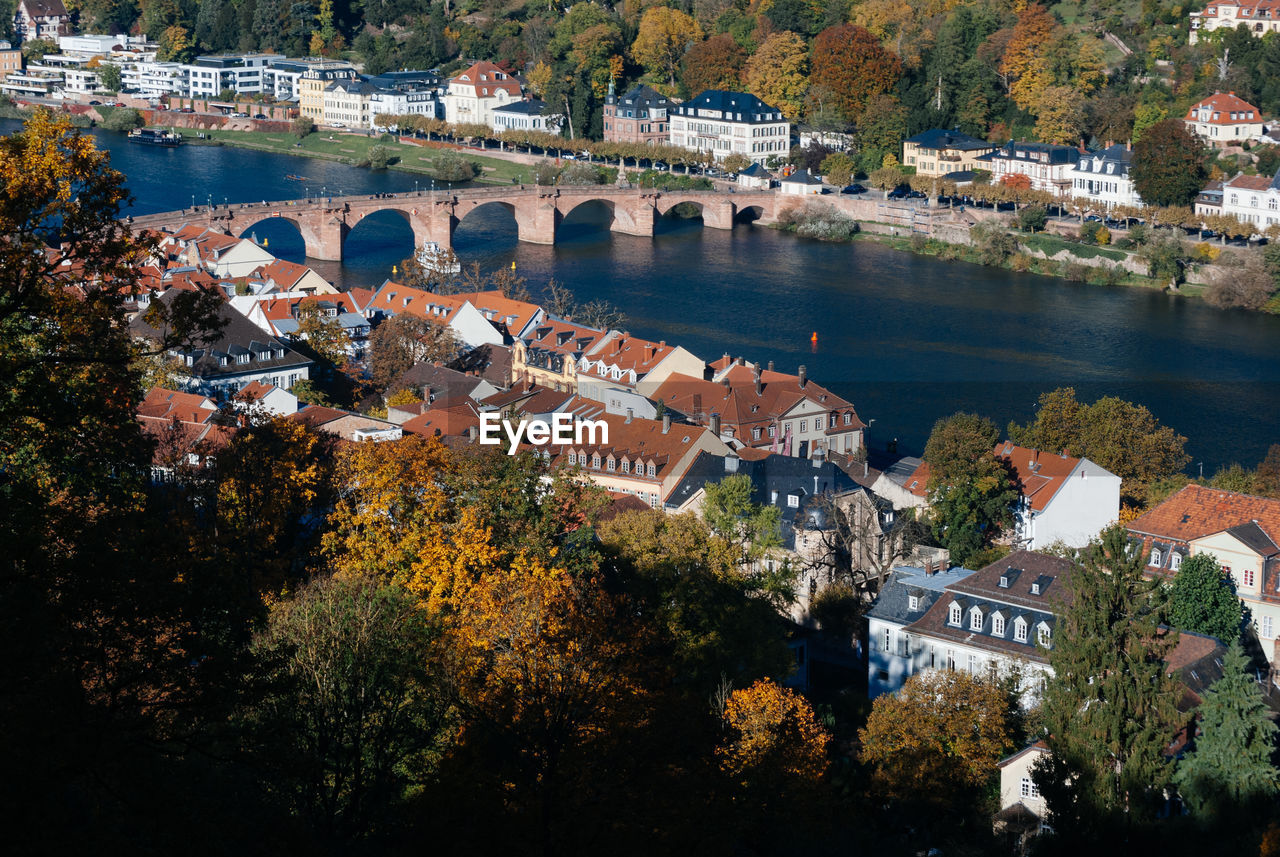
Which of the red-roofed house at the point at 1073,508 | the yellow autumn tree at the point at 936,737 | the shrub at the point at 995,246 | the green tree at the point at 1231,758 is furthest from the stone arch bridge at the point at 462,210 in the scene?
the green tree at the point at 1231,758

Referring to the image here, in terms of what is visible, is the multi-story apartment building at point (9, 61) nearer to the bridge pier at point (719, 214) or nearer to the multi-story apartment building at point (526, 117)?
the multi-story apartment building at point (526, 117)

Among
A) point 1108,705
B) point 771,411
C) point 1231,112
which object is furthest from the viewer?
point 1231,112

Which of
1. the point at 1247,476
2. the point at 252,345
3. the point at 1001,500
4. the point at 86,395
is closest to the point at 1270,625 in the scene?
the point at 1001,500

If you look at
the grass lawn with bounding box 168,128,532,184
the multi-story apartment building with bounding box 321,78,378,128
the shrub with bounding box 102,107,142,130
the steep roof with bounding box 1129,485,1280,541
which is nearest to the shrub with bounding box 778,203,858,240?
the grass lawn with bounding box 168,128,532,184

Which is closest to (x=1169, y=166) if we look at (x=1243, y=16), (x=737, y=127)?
(x=1243, y=16)

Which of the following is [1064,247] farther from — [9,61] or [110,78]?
[9,61]

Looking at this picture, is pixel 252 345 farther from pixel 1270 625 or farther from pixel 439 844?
pixel 439 844
